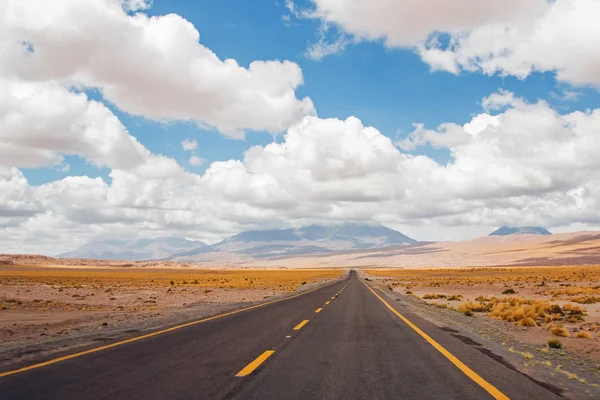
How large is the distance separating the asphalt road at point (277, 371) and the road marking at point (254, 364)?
0.02 metres

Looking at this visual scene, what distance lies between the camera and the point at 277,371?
25.7 feet

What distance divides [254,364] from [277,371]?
710 millimetres

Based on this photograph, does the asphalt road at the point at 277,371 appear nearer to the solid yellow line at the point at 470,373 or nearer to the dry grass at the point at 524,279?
the solid yellow line at the point at 470,373

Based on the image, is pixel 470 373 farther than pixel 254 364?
No

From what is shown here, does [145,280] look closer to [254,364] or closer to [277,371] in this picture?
[254,364]

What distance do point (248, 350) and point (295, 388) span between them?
350cm

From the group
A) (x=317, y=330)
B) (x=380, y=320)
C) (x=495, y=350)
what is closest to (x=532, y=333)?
(x=380, y=320)

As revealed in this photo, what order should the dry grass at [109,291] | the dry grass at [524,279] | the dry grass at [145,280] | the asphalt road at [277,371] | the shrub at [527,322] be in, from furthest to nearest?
the dry grass at [145,280] → the dry grass at [524,279] → the dry grass at [109,291] → the shrub at [527,322] → the asphalt road at [277,371]

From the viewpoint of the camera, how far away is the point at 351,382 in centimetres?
716

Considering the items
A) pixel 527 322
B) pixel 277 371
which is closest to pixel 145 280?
pixel 527 322

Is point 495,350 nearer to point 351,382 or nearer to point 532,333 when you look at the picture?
point 351,382

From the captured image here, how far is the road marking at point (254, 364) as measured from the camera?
7559 millimetres

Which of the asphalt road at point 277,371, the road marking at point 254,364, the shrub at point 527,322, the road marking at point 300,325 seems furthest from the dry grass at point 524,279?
the road marking at point 254,364

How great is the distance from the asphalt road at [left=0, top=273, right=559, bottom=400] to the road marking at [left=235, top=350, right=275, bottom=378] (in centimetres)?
2
